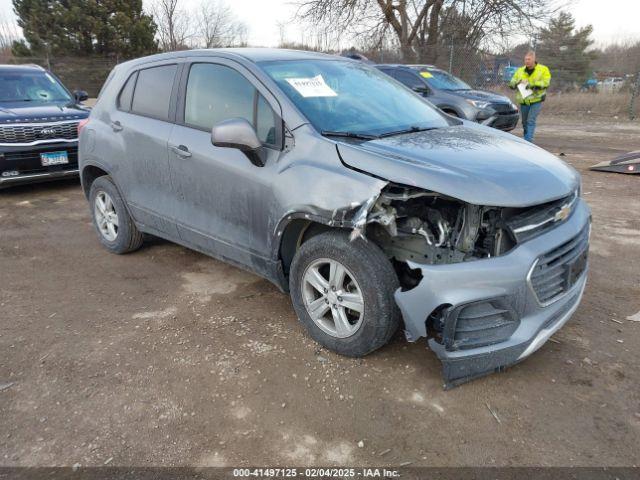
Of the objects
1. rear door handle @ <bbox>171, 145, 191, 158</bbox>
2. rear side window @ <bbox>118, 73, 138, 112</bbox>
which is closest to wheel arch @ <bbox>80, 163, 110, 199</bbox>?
rear side window @ <bbox>118, 73, 138, 112</bbox>

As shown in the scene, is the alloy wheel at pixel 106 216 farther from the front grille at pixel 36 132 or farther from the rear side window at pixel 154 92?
the front grille at pixel 36 132

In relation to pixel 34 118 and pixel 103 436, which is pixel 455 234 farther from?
pixel 34 118

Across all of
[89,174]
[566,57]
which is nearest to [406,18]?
[566,57]

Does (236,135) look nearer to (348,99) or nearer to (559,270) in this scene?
(348,99)

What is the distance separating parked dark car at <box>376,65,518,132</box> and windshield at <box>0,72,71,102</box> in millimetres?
6239

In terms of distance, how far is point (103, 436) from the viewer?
95.3 inches

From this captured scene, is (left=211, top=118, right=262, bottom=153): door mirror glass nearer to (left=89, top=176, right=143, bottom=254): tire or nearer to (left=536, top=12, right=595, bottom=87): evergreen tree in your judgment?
(left=89, top=176, right=143, bottom=254): tire

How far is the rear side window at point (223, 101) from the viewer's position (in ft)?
10.4

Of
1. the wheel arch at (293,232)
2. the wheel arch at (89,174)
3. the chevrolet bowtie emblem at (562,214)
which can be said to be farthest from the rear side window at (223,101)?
the chevrolet bowtie emblem at (562,214)

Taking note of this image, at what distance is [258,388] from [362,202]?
1.17 m

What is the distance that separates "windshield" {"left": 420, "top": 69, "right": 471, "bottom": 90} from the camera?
36.4 ft

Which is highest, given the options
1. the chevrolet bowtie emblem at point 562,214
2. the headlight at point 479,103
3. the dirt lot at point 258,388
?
the headlight at point 479,103

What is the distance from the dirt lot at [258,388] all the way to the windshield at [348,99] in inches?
55.2

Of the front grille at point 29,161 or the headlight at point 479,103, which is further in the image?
→ the headlight at point 479,103
